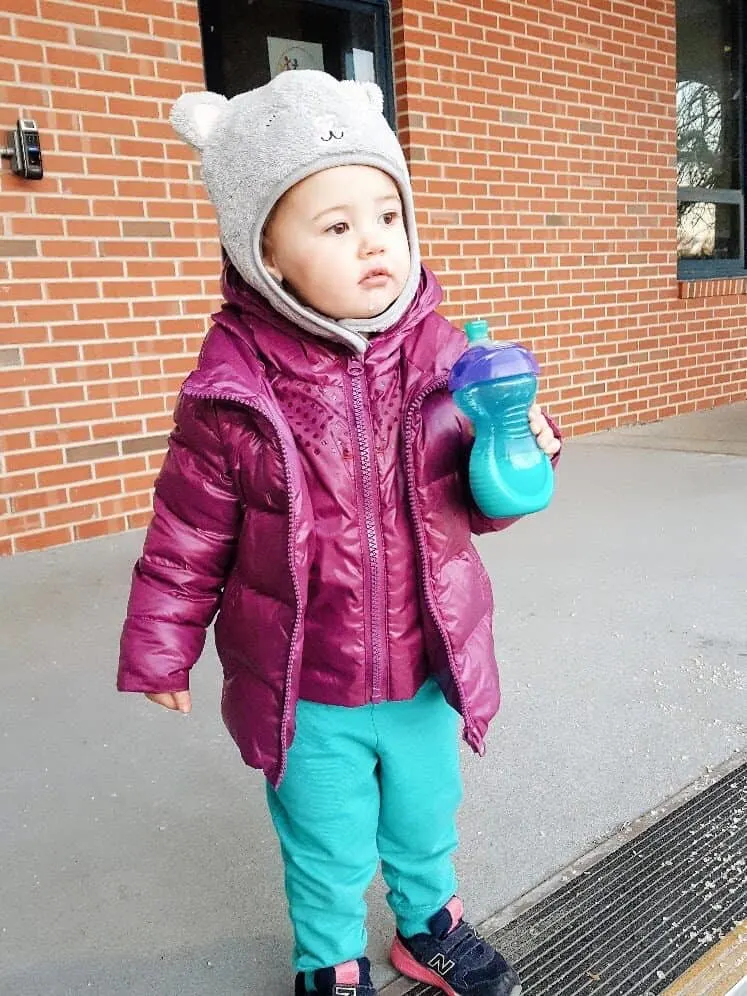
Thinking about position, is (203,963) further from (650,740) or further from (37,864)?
(650,740)

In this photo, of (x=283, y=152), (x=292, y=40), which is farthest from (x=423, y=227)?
(x=283, y=152)

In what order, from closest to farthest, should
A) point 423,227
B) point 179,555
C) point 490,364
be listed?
point 490,364
point 179,555
point 423,227

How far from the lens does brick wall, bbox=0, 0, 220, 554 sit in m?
4.10

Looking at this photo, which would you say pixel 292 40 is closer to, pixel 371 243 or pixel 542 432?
pixel 371 243

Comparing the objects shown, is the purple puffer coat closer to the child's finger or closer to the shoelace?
the child's finger

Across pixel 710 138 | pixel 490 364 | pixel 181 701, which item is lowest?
pixel 181 701

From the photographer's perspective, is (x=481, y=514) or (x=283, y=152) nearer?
(x=283, y=152)

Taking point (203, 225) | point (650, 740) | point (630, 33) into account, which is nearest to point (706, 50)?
point (630, 33)

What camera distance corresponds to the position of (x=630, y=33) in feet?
21.7

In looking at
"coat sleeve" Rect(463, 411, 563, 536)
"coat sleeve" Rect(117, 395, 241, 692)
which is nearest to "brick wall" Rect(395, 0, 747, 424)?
"coat sleeve" Rect(463, 411, 563, 536)

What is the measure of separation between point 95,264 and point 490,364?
3340 millimetres

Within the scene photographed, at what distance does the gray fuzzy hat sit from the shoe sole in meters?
1.08

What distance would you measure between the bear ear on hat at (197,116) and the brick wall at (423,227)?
2776 millimetres

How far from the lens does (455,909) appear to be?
1.73 meters
